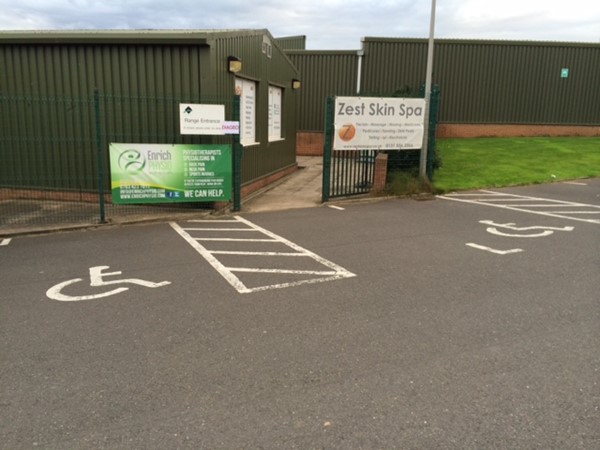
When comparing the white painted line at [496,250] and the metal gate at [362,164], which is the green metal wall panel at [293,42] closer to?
the metal gate at [362,164]

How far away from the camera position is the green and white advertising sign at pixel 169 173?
8719 mm

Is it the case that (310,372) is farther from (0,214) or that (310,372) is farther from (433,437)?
(0,214)

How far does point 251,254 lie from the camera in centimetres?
670

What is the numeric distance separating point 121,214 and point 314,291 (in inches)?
210

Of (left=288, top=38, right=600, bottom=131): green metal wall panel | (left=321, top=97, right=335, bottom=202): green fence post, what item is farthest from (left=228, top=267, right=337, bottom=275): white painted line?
(left=288, top=38, right=600, bottom=131): green metal wall panel

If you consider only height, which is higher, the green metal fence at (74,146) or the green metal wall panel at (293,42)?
the green metal wall panel at (293,42)

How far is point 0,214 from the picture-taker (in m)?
9.31

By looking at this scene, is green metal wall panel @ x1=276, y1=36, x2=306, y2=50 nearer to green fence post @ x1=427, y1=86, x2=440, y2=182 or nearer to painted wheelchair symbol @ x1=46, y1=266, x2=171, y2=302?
green fence post @ x1=427, y1=86, x2=440, y2=182

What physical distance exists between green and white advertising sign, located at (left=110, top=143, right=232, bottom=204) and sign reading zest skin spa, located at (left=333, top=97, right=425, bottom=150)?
8.22ft

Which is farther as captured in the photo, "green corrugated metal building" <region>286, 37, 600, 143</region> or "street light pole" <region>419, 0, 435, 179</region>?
"green corrugated metal building" <region>286, 37, 600, 143</region>

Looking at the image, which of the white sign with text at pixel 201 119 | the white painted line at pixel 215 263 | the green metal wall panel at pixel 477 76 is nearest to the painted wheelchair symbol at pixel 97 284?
the white painted line at pixel 215 263

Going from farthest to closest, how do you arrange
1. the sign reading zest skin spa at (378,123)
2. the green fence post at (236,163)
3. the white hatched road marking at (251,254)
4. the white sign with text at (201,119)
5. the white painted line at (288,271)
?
the sign reading zest skin spa at (378,123)
the green fence post at (236,163)
the white sign with text at (201,119)
the white painted line at (288,271)
the white hatched road marking at (251,254)

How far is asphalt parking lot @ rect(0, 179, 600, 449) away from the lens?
2.91 meters

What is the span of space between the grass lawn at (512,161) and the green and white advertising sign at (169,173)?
525 centimetres
